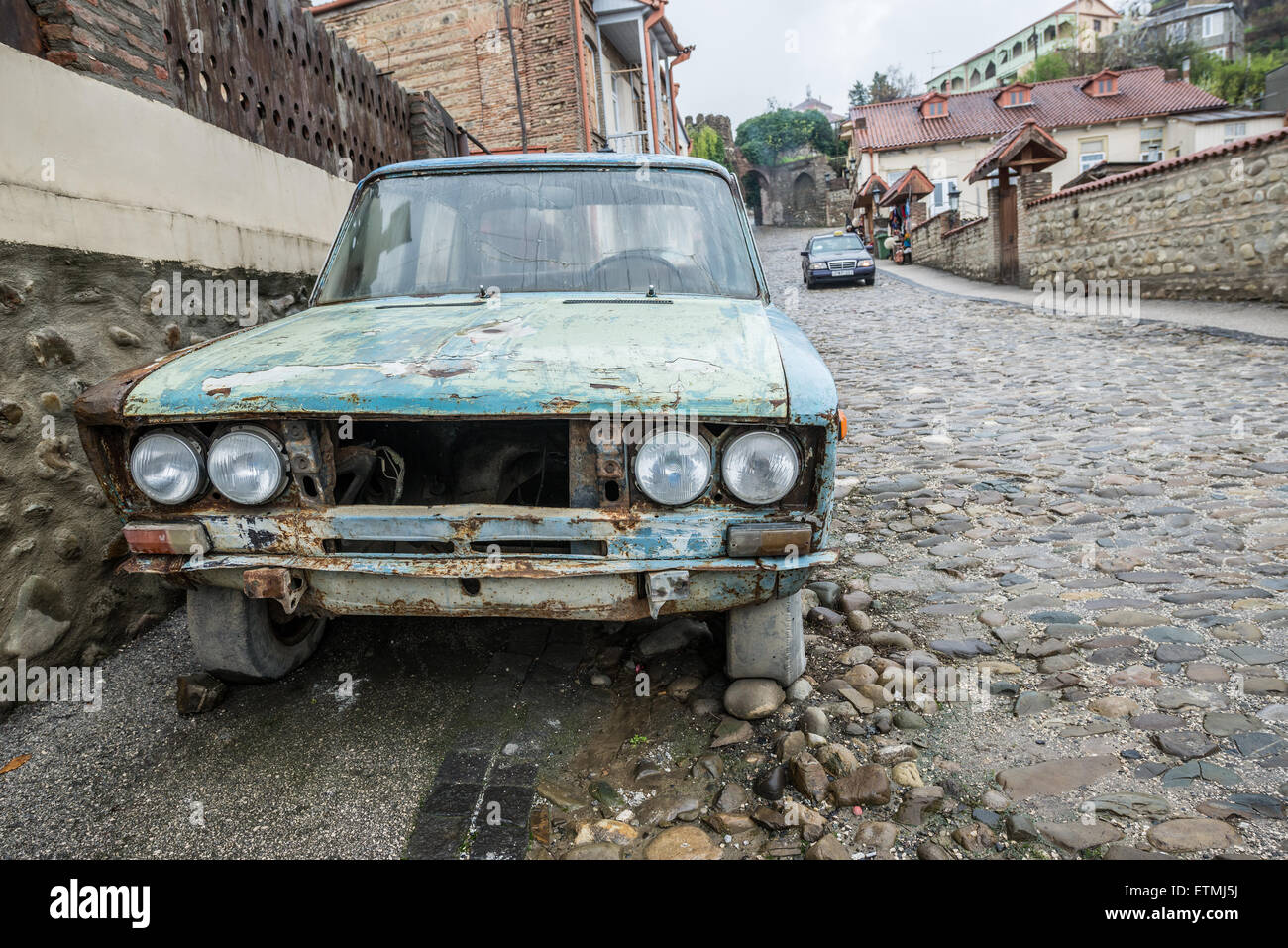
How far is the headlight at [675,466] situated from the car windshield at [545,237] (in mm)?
1059

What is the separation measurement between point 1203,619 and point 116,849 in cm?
342

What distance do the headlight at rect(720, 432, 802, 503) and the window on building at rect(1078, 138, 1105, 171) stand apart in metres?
45.1

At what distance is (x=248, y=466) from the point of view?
205 cm

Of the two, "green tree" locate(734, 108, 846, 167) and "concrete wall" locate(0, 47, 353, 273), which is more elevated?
"green tree" locate(734, 108, 846, 167)

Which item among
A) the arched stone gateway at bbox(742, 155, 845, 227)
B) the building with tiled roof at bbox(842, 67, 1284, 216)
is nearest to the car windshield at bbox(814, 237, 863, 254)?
the building with tiled roof at bbox(842, 67, 1284, 216)

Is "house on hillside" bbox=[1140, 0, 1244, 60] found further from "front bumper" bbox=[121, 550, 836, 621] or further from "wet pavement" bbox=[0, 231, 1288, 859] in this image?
"front bumper" bbox=[121, 550, 836, 621]

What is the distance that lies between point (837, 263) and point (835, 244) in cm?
112

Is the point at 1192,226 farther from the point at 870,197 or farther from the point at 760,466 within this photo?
the point at 870,197

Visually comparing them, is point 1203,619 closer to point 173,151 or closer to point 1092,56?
point 173,151

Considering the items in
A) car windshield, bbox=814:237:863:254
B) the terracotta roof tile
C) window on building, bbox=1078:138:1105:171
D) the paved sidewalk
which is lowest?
the paved sidewalk

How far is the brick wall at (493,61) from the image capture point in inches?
585

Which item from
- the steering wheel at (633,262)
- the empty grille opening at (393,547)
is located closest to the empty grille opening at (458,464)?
the empty grille opening at (393,547)

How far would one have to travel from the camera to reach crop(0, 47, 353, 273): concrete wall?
9.11 feet

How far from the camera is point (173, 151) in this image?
3664 millimetres
